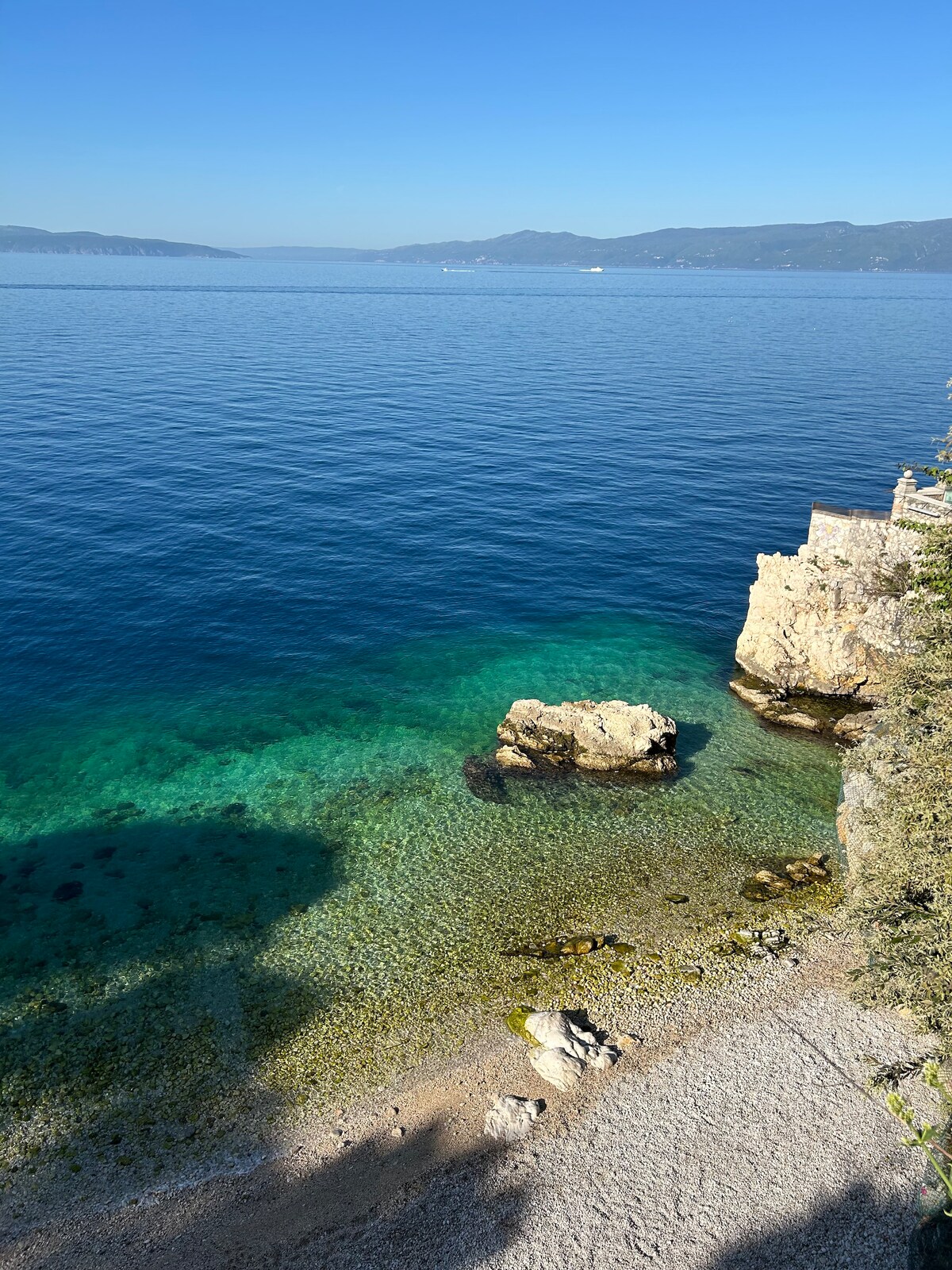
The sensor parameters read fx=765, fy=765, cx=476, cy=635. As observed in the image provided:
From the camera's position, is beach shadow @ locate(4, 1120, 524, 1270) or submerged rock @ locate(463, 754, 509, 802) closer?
beach shadow @ locate(4, 1120, 524, 1270)

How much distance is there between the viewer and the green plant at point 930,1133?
10.5 meters

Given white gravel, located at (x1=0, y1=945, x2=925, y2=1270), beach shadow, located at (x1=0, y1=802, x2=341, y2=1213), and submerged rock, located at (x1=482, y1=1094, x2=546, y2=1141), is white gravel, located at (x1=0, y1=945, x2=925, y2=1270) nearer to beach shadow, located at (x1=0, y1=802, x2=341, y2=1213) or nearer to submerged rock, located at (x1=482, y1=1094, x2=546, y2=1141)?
submerged rock, located at (x1=482, y1=1094, x2=546, y2=1141)

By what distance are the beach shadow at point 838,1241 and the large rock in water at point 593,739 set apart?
2106cm

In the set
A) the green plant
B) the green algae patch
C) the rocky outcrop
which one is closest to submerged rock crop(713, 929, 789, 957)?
the green plant

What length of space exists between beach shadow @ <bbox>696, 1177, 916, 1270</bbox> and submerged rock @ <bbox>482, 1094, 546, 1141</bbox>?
18.4 feet

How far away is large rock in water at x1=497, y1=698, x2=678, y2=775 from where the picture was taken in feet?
132

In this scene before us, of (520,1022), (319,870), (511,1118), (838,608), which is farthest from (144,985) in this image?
(838,608)

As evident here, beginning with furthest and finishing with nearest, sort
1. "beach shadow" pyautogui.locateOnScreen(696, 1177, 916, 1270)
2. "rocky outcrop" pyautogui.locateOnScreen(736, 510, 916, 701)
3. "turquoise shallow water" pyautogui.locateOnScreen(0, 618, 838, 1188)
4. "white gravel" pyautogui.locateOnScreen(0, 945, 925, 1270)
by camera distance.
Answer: "rocky outcrop" pyautogui.locateOnScreen(736, 510, 916, 701) → "turquoise shallow water" pyautogui.locateOnScreen(0, 618, 838, 1188) → "white gravel" pyautogui.locateOnScreen(0, 945, 925, 1270) → "beach shadow" pyautogui.locateOnScreen(696, 1177, 916, 1270)

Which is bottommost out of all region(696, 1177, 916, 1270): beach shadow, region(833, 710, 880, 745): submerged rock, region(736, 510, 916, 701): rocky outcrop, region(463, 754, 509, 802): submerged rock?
region(696, 1177, 916, 1270): beach shadow

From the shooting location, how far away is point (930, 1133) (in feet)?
47.8

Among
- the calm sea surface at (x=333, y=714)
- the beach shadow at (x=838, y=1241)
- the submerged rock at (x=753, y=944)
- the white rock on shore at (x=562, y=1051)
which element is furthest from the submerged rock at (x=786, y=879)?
the beach shadow at (x=838, y=1241)

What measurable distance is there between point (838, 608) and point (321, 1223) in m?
40.8

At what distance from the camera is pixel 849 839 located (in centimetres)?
3228

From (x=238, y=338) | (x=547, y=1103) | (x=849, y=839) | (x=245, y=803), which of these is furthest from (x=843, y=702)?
(x=238, y=338)
